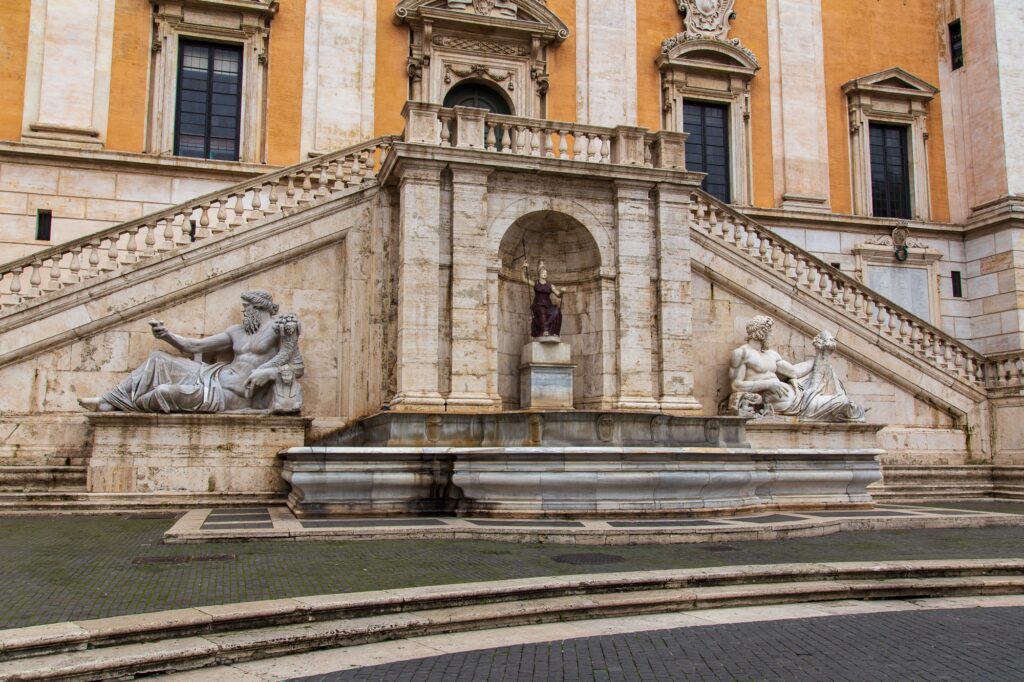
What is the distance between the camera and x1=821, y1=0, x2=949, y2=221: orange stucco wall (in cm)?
2606

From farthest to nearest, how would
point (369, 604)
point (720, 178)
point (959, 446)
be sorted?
point (720, 178)
point (959, 446)
point (369, 604)

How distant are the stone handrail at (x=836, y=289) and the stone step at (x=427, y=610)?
10.5 m

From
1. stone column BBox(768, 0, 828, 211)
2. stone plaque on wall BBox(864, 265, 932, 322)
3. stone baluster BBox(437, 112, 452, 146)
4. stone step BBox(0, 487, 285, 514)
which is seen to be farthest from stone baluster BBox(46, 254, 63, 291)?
stone plaque on wall BBox(864, 265, 932, 322)

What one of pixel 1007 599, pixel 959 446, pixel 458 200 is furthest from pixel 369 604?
pixel 959 446

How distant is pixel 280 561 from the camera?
28.6ft

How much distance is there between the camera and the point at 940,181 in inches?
1056

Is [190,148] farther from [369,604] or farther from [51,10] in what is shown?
[369,604]

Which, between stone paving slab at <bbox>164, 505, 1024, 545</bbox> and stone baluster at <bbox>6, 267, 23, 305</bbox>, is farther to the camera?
stone baluster at <bbox>6, 267, 23, 305</bbox>

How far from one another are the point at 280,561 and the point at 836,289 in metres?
14.3

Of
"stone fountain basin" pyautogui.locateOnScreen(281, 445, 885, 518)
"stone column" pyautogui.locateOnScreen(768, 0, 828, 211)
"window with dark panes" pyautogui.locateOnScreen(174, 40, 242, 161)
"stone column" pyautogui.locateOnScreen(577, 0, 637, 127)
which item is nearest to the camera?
"stone fountain basin" pyautogui.locateOnScreen(281, 445, 885, 518)

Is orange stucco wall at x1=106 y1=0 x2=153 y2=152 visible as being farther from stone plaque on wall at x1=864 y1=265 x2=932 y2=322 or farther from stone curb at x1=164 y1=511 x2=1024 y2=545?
stone plaque on wall at x1=864 y1=265 x2=932 y2=322

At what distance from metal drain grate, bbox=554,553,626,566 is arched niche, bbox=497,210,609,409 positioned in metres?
7.52

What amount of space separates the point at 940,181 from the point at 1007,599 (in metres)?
21.4

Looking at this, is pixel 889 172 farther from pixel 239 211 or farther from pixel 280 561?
pixel 280 561
